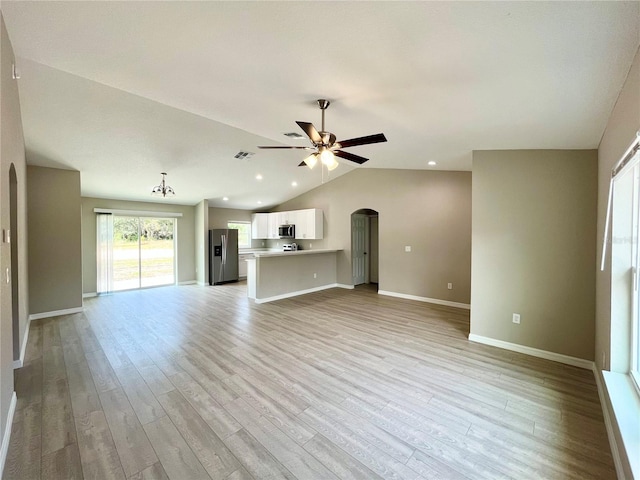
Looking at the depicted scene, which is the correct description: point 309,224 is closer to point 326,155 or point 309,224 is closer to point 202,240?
point 202,240

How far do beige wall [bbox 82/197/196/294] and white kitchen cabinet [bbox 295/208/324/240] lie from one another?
3310 millimetres

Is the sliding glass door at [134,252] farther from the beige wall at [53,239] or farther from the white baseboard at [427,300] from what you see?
the white baseboard at [427,300]

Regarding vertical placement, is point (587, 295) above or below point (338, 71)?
below

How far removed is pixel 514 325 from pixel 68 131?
20.8 ft

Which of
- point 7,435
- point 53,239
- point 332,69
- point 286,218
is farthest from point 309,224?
point 7,435

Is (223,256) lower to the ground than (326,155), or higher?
lower

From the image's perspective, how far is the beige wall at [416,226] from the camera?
17.6 ft

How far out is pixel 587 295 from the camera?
9.73 feet

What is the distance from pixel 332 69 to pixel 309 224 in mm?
5638

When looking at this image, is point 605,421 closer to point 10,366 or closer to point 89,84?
point 10,366

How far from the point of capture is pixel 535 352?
127 inches

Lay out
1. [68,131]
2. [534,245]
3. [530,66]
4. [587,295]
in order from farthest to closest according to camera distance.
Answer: [68,131] < [534,245] < [587,295] < [530,66]

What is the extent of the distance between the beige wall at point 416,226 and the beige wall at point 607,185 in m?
2.58

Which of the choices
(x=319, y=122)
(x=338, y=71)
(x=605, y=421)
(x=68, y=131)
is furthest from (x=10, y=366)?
(x=605, y=421)
